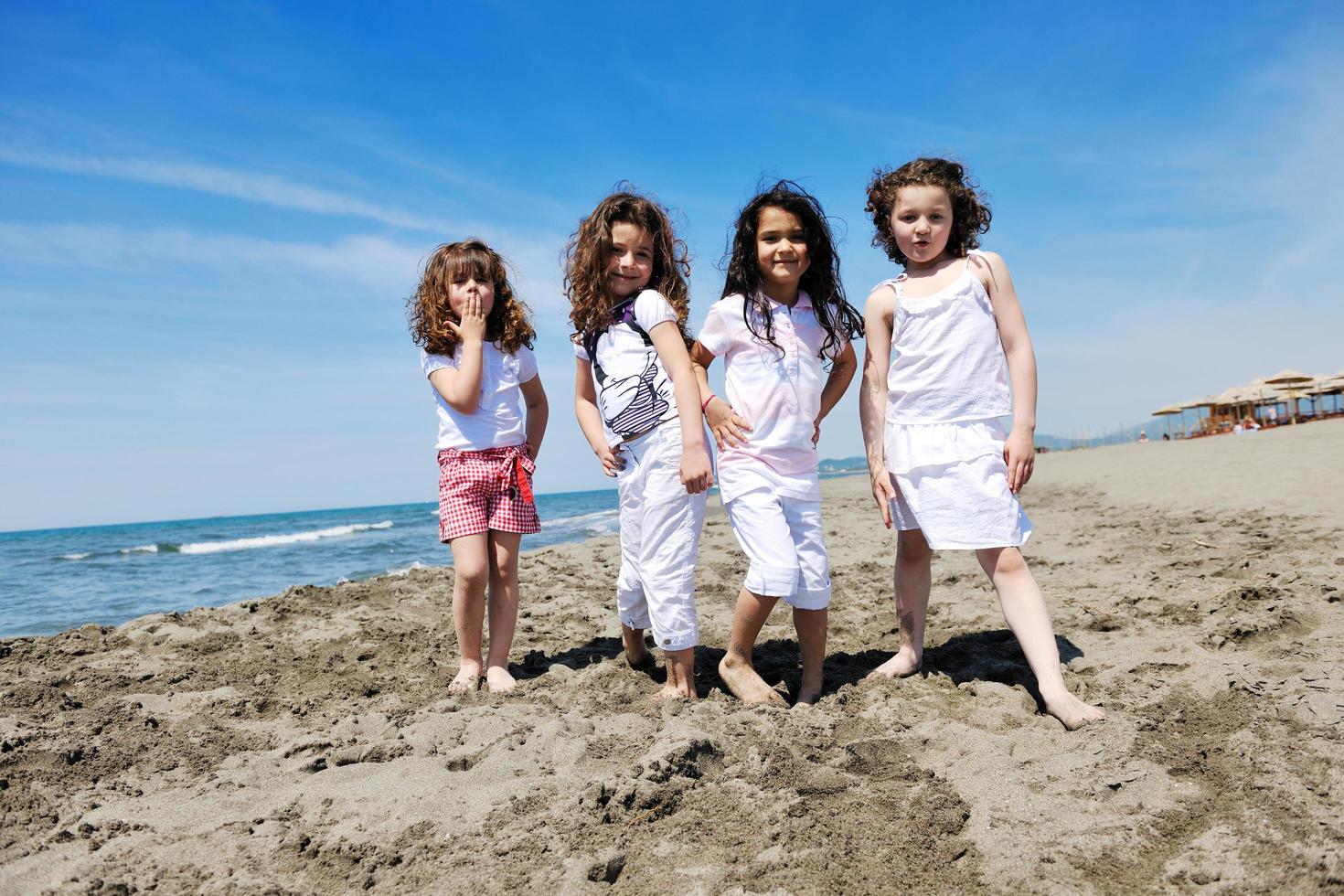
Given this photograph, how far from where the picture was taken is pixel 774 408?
2904mm

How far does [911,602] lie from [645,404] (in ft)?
4.37

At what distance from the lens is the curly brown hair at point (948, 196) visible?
2834 mm

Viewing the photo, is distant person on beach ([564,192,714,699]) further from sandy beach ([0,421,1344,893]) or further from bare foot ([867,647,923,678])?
bare foot ([867,647,923,678])

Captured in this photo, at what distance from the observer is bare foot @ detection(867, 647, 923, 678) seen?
3037 mm

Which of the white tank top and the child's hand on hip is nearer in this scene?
the white tank top

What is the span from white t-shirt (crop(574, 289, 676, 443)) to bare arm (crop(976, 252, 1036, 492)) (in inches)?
47.2

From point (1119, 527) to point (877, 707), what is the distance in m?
5.51

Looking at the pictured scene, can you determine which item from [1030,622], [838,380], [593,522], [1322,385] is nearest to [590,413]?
[838,380]

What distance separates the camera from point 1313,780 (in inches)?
71.8

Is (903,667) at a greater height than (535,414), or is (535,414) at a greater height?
(535,414)


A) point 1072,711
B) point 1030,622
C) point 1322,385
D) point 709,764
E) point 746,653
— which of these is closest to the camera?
point 709,764

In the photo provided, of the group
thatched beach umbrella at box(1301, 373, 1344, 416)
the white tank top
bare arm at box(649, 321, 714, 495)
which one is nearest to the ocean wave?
bare arm at box(649, 321, 714, 495)

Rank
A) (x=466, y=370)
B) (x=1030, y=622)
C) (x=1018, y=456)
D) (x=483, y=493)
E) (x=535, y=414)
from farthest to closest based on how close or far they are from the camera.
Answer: (x=535, y=414)
(x=483, y=493)
(x=466, y=370)
(x=1018, y=456)
(x=1030, y=622)

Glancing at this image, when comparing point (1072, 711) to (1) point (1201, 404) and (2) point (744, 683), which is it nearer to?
(2) point (744, 683)
